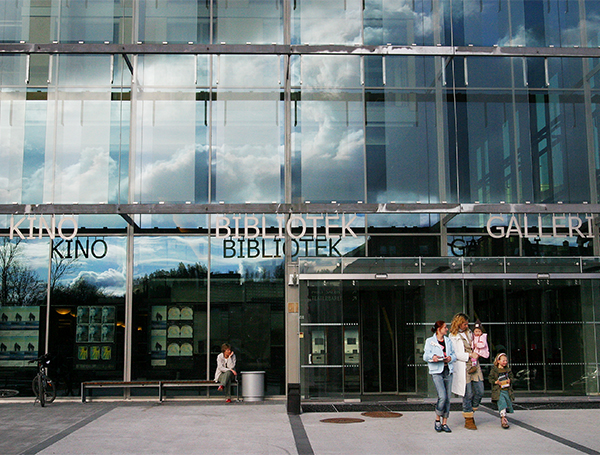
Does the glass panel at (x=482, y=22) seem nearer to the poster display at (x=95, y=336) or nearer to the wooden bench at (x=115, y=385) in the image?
the poster display at (x=95, y=336)

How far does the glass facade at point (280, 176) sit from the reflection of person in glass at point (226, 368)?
0.55 metres

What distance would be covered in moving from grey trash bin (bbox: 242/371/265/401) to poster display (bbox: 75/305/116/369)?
3459mm

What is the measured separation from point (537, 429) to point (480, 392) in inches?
45.8

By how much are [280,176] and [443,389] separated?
8.30 m

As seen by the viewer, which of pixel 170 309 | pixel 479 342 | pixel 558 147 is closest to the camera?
pixel 479 342

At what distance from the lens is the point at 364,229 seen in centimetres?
1772

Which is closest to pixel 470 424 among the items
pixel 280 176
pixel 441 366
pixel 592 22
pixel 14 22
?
pixel 441 366

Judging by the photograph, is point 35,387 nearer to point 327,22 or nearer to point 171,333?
point 171,333

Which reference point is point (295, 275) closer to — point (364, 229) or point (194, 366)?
point (364, 229)

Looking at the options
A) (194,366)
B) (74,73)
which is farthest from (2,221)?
(194,366)

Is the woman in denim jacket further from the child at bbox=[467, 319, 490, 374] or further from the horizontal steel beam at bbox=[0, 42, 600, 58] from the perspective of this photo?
the horizontal steel beam at bbox=[0, 42, 600, 58]

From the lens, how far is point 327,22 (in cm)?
1867

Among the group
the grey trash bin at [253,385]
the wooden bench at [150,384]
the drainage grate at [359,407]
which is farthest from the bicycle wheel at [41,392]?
the drainage grate at [359,407]

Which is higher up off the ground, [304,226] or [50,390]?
[304,226]
